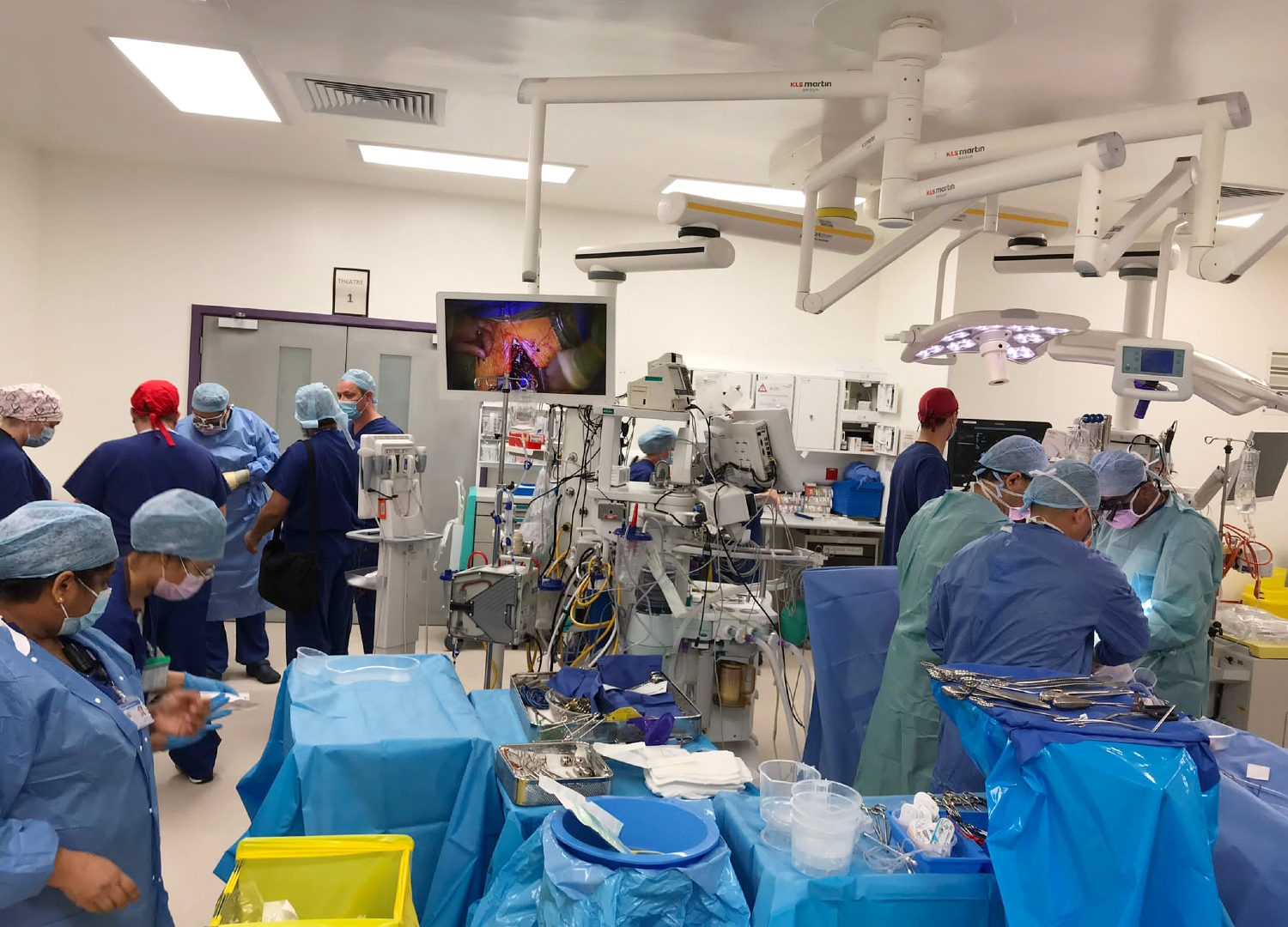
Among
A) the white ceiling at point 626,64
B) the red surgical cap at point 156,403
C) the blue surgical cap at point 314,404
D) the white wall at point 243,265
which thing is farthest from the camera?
the white wall at point 243,265

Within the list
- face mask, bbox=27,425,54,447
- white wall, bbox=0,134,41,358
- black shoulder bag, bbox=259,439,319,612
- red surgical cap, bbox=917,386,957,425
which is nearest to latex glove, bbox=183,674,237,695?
black shoulder bag, bbox=259,439,319,612

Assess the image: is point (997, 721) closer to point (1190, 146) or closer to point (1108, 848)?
point (1108, 848)

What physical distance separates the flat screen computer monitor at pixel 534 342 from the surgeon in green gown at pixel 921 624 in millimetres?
1345

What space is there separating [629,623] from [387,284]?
3821 millimetres

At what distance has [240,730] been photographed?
14.3 feet

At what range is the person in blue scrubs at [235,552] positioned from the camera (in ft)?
16.4

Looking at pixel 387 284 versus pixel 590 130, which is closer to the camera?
pixel 590 130

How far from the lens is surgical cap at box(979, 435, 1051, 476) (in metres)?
3.08

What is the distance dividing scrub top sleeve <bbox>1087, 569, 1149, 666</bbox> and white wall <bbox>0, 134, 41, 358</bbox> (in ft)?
19.7

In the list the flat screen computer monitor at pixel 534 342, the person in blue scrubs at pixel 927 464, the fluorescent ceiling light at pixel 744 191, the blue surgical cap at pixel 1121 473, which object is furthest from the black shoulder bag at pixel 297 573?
the blue surgical cap at pixel 1121 473

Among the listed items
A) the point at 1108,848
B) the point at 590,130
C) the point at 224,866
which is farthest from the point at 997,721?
the point at 590,130

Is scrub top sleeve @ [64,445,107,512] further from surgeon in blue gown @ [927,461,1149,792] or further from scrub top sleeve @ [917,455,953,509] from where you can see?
scrub top sleeve @ [917,455,953,509]

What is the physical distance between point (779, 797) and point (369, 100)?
382 cm

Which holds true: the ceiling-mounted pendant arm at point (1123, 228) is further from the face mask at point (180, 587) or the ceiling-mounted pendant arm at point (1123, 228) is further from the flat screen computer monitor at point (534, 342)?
the face mask at point (180, 587)
